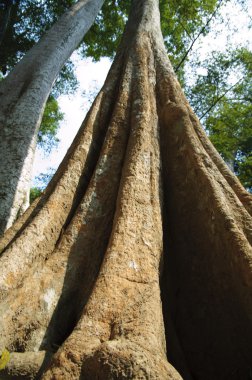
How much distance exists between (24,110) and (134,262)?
10.1ft

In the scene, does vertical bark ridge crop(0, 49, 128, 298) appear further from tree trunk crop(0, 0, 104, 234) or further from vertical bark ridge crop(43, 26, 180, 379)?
tree trunk crop(0, 0, 104, 234)

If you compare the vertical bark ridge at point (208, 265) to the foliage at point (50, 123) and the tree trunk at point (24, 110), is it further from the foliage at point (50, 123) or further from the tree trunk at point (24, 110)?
the foliage at point (50, 123)

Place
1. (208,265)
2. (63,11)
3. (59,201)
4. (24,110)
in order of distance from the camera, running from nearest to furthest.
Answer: (208,265)
(59,201)
(24,110)
(63,11)

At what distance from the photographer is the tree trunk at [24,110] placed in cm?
364

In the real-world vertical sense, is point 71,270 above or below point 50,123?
below

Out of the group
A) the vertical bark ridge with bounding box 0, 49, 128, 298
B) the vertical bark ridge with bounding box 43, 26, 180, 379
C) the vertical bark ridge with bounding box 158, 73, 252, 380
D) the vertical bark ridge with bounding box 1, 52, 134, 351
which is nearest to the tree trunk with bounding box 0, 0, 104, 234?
the vertical bark ridge with bounding box 0, 49, 128, 298

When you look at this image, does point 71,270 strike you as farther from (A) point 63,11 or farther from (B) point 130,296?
(A) point 63,11

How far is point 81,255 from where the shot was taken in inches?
81.1

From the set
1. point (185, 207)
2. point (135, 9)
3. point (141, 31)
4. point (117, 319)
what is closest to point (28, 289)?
point (117, 319)

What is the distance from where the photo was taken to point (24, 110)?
4227 mm

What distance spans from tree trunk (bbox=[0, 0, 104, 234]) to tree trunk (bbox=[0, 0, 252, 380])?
1.09 meters

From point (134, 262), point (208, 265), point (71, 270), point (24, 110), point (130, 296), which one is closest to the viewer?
point (130, 296)

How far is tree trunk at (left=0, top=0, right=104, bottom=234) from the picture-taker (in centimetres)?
364

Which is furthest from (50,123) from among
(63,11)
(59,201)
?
(59,201)
